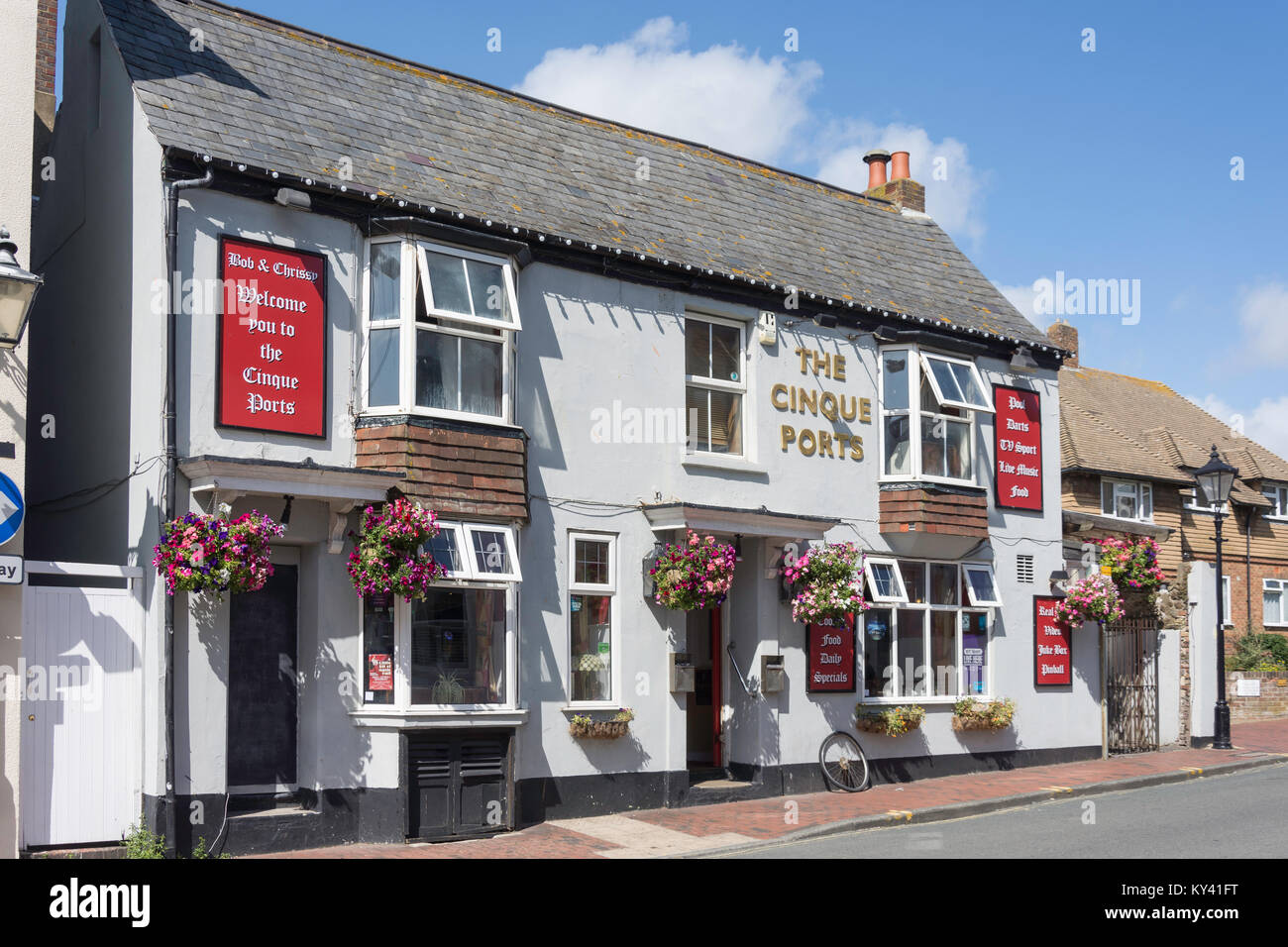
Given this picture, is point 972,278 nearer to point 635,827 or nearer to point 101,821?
point 635,827

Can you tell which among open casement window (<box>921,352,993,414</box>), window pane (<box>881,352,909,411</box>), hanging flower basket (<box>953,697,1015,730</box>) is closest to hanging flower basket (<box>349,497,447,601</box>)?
window pane (<box>881,352,909,411</box>)

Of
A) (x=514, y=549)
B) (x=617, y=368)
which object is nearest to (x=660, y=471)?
(x=617, y=368)

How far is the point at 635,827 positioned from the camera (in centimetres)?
1384

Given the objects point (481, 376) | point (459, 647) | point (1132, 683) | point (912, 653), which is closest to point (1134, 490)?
point (1132, 683)

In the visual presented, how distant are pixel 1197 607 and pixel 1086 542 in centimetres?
323

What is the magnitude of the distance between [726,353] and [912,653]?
4.92 metres

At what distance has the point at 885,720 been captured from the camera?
17.0 meters

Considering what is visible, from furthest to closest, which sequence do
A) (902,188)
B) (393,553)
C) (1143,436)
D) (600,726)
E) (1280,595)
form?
(1280,595)
(1143,436)
(902,188)
(600,726)
(393,553)

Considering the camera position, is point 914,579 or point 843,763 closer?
point 843,763

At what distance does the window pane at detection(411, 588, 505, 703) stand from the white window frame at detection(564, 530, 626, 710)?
3.41 feet

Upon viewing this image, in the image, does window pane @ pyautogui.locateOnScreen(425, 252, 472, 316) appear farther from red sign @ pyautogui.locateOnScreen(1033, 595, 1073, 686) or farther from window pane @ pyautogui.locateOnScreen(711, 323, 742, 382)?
red sign @ pyautogui.locateOnScreen(1033, 595, 1073, 686)

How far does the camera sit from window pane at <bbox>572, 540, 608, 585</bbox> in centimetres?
1472

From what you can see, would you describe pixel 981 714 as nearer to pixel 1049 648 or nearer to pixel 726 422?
pixel 1049 648

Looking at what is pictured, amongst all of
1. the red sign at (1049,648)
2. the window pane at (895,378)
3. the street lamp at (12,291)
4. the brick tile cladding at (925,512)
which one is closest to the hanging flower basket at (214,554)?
the street lamp at (12,291)
